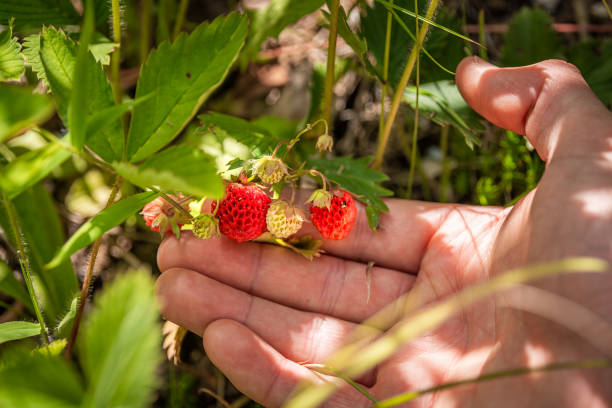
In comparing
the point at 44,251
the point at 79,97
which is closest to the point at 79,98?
the point at 79,97

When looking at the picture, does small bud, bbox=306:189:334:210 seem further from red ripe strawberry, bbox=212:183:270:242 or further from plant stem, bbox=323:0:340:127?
plant stem, bbox=323:0:340:127

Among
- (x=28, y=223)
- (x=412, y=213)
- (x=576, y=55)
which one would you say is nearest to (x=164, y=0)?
(x=28, y=223)

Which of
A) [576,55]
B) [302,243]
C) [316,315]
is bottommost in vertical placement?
[316,315]

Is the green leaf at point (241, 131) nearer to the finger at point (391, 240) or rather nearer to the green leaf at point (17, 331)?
the finger at point (391, 240)

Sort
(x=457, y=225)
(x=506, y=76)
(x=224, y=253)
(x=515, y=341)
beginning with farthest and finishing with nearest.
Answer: (x=457, y=225)
(x=224, y=253)
(x=506, y=76)
(x=515, y=341)

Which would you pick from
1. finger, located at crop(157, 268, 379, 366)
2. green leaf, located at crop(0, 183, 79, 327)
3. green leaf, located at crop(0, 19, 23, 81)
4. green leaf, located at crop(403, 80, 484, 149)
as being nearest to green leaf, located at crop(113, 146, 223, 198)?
green leaf, located at crop(0, 19, 23, 81)

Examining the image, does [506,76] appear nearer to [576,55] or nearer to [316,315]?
[576,55]

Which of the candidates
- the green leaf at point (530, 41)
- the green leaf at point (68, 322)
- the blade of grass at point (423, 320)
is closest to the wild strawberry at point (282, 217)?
the blade of grass at point (423, 320)

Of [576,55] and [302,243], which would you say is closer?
[302,243]
